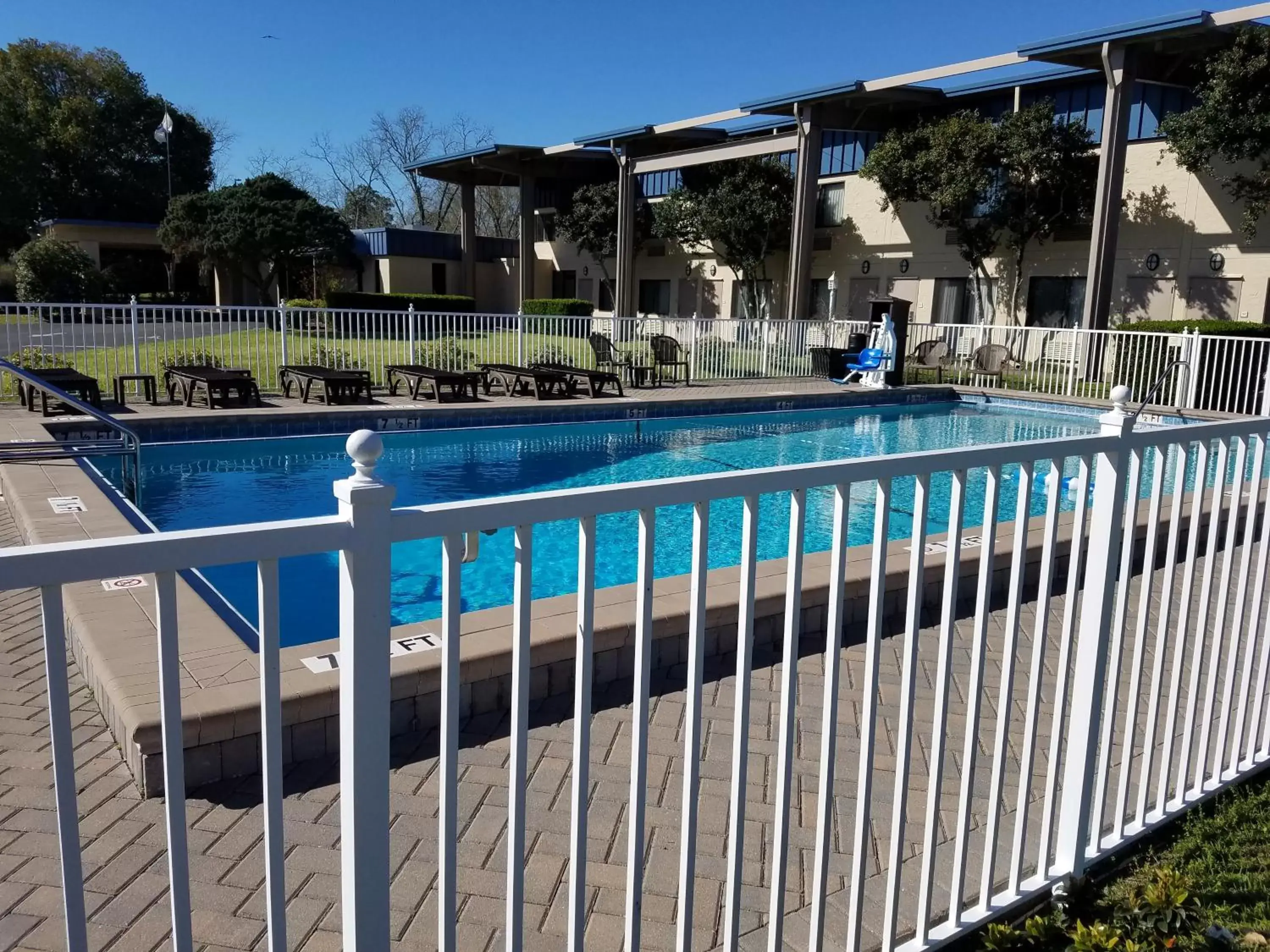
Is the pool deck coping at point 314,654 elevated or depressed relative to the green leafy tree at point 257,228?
depressed

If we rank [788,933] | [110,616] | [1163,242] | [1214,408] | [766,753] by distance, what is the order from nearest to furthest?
[788,933]
[766,753]
[110,616]
[1214,408]
[1163,242]

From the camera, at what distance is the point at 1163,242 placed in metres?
18.7

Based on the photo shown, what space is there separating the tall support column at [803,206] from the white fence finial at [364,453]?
66.5 feet

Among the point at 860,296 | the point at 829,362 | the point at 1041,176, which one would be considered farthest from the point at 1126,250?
the point at 829,362

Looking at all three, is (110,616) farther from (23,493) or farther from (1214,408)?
(1214,408)

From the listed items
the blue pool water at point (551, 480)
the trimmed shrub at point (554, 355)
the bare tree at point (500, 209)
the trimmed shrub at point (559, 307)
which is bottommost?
the blue pool water at point (551, 480)

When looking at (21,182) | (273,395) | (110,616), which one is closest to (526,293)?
(21,182)

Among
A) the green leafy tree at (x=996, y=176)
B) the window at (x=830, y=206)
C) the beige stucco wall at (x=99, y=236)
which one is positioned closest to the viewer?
→ the green leafy tree at (x=996, y=176)

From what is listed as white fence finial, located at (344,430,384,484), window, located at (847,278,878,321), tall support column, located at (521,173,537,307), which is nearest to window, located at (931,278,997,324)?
window, located at (847,278,878,321)

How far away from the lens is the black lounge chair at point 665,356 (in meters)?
15.2

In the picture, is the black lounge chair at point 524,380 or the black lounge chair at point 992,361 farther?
the black lounge chair at point 992,361

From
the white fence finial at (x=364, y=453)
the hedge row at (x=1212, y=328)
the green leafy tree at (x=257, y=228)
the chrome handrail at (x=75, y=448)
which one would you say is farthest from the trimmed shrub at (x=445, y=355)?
the green leafy tree at (x=257, y=228)

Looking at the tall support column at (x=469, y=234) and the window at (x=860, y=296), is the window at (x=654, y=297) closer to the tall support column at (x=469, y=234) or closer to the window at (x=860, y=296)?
the tall support column at (x=469, y=234)

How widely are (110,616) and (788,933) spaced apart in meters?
2.61
